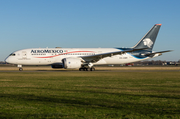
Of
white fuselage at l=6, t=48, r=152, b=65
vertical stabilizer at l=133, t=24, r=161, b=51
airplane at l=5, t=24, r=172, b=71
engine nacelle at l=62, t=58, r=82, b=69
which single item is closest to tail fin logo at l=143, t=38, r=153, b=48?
vertical stabilizer at l=133, t=24, r=161, b=51

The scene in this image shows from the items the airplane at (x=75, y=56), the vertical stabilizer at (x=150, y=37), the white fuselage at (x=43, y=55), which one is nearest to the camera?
the airplane at (x=75, y=56)

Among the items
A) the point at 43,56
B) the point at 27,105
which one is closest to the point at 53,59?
the point at 43,56

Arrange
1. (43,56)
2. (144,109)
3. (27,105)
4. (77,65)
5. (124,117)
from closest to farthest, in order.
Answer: (124,117)
(144,109)
(27,105)
(77,65)
(43,56)

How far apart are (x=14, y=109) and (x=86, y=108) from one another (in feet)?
7.38

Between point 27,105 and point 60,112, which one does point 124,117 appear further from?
point 27,105

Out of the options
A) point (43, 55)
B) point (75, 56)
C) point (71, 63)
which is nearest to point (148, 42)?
point (75, 56)

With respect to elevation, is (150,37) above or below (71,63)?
above

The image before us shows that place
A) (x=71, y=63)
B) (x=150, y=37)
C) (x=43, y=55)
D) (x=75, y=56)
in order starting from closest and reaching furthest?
(x=71, y=63) < (x=43, y=55) < (x=75, y=56) < (x=150, y=37)

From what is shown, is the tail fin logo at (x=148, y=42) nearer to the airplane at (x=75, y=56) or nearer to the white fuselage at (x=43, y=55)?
the airplane at (x=75, y=56)

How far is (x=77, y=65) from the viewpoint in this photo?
3653 centimetres

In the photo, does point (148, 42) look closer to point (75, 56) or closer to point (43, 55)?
point (75, 56)

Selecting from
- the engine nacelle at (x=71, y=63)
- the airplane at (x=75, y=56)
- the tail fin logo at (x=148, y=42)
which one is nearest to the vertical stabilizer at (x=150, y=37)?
the tail fin logo at (x=148, y=42)

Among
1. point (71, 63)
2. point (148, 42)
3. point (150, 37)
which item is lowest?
point (71, 63)

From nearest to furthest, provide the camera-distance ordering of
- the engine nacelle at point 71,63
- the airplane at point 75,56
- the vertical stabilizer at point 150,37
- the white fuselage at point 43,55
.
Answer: the engine nacelle at point 71,63, the airplane at point 75,56, the white fuselage at point 43,55, the vertical stabilizer at point 150,37
